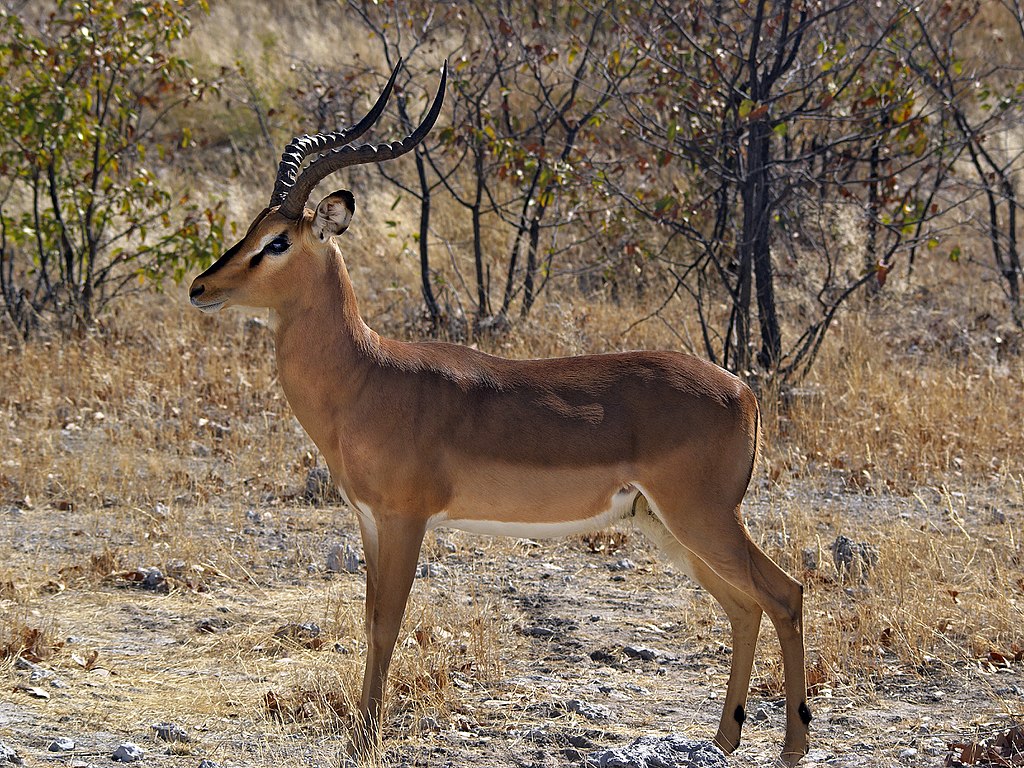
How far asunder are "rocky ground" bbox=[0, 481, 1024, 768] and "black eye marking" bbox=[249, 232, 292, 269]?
1.74 metres

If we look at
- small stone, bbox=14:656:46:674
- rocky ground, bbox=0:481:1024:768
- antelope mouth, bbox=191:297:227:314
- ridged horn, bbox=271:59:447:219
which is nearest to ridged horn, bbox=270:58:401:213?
ridged horn, bbox=271:59:447:219

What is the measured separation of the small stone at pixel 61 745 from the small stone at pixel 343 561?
232 cm

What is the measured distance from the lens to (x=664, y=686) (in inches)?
223

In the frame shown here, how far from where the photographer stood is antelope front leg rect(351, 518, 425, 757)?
489 centimetres

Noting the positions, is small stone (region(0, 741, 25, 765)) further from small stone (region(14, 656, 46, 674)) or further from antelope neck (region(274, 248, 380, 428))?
antelope neck (region(274, 248, 380, 428))

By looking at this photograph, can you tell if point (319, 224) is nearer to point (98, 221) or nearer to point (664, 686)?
point (664, 686)

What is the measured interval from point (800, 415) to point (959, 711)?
4.00 metres

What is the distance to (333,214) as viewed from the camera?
4988 mm

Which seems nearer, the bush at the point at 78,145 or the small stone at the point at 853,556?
the small stone at the point at 853,556

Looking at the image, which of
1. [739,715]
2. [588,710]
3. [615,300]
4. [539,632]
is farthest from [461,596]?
[615,300]

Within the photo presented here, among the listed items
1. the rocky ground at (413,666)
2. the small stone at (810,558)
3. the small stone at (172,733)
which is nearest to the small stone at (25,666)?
the rocky ground at (413,666)

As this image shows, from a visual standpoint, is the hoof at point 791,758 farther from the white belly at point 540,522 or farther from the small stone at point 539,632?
the small stone at point 539,632

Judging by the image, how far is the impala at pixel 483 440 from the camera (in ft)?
16.1

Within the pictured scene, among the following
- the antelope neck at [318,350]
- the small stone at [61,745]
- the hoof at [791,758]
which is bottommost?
the small stone at [61,745]
